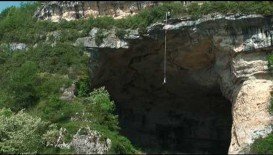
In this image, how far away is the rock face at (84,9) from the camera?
23.7 meters

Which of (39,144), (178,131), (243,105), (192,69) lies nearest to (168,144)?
(178,131)

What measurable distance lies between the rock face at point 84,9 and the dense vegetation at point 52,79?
925 millimetres

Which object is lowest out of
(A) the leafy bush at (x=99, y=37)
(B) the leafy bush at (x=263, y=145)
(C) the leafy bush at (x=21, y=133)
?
(B) the leafy bush at (x=263, y=145)

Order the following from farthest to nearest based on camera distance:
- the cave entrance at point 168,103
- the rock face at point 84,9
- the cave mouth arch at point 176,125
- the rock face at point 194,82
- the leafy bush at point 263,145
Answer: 1. the cave mouth arch at point 176,125
2. the rock face at point 84,9
3. the cave entrance at point 168,103
4. the rock face at point 194,82
5. the leafy bush at point 263,145

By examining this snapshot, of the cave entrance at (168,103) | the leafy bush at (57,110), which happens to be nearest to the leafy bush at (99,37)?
the cave entrance at (168,103)

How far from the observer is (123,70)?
923 inches

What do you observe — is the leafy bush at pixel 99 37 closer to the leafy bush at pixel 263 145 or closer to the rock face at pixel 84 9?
the rock face at pixel 84 9

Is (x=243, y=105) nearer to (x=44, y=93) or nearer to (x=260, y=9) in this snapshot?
(x=260, y=9)

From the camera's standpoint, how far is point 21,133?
1666 centimetres

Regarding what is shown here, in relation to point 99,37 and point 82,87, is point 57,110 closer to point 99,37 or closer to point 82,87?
point 82,87

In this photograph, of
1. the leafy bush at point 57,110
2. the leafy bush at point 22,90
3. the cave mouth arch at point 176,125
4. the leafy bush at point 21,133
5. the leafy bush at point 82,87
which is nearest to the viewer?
the leafy bush at point 21,133

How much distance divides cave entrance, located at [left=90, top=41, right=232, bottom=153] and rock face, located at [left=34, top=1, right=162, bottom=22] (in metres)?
2.43

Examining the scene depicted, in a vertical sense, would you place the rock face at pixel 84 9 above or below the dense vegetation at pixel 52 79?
→ above

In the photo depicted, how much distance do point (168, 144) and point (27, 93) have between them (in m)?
9.43
